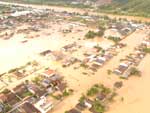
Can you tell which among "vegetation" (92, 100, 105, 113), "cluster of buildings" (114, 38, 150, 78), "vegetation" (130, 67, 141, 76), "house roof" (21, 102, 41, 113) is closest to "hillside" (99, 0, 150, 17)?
"cluster of buildings" (114, 38, 150, 78)

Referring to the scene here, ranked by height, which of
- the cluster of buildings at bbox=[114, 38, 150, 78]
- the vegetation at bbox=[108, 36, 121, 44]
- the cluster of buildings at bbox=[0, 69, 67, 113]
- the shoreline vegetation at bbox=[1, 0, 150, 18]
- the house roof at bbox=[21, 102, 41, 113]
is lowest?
the house roof at bbox=[21, 102, 41, 113]

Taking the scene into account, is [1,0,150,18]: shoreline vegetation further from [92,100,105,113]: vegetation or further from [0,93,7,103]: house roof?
[0,93,7,103]: house roof

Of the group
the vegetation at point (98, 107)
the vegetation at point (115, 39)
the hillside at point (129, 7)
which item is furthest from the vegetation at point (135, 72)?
the hillside at point (129, 7)

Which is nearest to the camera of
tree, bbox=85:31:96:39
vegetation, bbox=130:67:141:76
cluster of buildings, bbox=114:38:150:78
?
vegetation, bbox=130:67:141:76

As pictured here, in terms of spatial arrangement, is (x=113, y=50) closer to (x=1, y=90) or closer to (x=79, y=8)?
(x=1, y=90)

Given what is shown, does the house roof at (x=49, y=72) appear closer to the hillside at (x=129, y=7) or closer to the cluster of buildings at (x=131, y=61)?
the cluster of buildings at (x=131, y=61)

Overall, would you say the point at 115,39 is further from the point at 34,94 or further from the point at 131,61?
the point at 34,94
